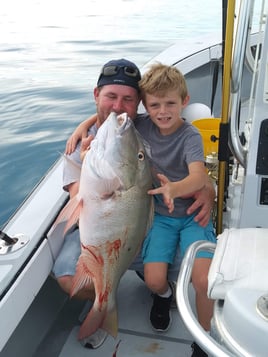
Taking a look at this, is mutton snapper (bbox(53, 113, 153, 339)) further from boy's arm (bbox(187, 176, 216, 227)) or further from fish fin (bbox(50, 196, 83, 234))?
boy's arm (bbox(187, 176, 216, 227))

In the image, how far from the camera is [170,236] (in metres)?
2.21

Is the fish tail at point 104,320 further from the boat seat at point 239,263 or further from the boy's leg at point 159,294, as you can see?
the boat seat at point 239,263

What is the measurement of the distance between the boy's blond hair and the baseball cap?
58mm

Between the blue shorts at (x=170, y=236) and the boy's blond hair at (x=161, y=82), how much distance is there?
25.0 inches

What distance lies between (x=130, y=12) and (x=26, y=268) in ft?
60.3

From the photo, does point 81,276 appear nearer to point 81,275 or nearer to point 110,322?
point 81,275

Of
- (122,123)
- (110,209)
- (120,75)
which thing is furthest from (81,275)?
(120,75)

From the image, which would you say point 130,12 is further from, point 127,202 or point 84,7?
point 127,202

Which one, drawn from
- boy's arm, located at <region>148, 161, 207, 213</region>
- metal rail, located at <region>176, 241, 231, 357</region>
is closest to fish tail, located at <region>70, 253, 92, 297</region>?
boy's arm, located at <region>148, 161, 207, 213</region>

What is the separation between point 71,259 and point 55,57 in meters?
8.44

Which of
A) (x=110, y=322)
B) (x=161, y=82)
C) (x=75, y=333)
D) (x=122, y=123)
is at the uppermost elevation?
(x=161, y=82)

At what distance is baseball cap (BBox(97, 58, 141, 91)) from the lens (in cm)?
227

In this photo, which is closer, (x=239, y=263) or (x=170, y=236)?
(x=239, y=263)

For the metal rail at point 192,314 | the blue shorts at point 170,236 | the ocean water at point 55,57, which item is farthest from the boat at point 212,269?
the ocean water at point 55,57
